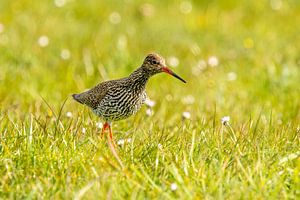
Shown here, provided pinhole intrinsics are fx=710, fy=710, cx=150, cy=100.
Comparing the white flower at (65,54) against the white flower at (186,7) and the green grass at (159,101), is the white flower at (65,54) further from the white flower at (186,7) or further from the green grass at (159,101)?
the white flower at (186,7)

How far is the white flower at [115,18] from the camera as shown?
11.6 metres

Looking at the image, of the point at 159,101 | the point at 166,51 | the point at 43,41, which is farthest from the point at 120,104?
the point at 166,51

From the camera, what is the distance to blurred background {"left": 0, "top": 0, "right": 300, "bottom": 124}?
816 cm

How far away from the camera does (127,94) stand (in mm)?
6473

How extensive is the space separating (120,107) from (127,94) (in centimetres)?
14

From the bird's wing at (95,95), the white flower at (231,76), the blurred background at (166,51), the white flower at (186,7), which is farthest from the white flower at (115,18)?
the bird's wing at (95,95)

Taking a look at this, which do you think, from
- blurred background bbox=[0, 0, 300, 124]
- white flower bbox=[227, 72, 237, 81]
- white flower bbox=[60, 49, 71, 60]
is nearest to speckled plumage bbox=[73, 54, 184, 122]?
blurred background bbox=[0, 0, 300, 124]

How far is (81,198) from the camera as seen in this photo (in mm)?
4270

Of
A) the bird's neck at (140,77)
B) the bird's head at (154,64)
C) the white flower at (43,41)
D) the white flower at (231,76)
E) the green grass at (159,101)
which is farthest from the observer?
the white flower at (43,41)

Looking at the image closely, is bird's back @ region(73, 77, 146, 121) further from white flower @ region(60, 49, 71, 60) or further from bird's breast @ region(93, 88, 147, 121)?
white flower @ region(60, 49, 71, 60)

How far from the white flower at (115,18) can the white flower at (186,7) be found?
4.85 ft

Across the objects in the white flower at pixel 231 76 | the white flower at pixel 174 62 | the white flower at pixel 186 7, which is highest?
the white flower at pixel 186 7

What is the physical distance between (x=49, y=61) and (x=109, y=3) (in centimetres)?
341

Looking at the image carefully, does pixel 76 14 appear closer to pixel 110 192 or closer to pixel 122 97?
pixel 122 97
